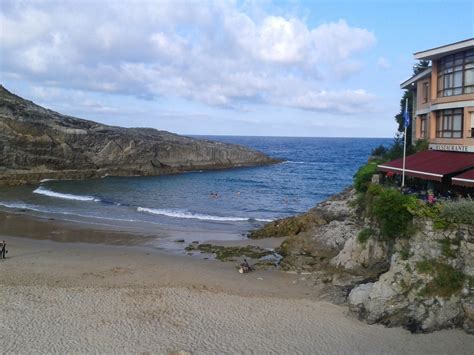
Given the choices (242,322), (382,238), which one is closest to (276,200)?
(382,238)

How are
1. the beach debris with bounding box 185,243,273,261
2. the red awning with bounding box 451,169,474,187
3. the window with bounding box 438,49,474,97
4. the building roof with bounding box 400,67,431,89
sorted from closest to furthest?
the red awning with bounding box 451,169,474,187 → the window with bounding box 438,49,474,97 → the beach debris with bounding box 185,243,273,261 → the building roof with bounding box 400,67,431,89

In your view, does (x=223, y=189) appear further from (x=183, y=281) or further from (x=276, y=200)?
(x=183, y=281)

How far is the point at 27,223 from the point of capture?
113 ft

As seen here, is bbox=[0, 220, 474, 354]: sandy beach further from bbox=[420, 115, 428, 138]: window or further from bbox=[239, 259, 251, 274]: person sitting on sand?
bbox=[420, 115, 428, 138]: window

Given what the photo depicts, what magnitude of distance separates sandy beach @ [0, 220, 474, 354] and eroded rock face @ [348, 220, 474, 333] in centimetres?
55

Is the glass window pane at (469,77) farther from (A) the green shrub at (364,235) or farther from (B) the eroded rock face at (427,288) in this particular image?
(B) the eroded rock face at (427,288)

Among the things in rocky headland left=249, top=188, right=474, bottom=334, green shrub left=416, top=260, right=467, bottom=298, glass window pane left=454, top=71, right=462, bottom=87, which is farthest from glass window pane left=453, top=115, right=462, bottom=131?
green shrub left=416, top=260, right=467, bottom=298

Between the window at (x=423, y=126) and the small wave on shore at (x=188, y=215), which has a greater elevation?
the window at (x=423, y=126)

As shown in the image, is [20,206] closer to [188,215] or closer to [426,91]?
[188,215]

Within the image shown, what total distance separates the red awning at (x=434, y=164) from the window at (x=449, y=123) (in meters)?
1.15

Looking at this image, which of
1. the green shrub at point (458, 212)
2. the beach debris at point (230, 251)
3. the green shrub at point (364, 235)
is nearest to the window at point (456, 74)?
the green shrub at point (458, 212)

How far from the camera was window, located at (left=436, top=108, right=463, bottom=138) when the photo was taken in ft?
77.5

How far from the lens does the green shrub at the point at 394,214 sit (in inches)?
717

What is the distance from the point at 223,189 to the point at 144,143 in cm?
2328
